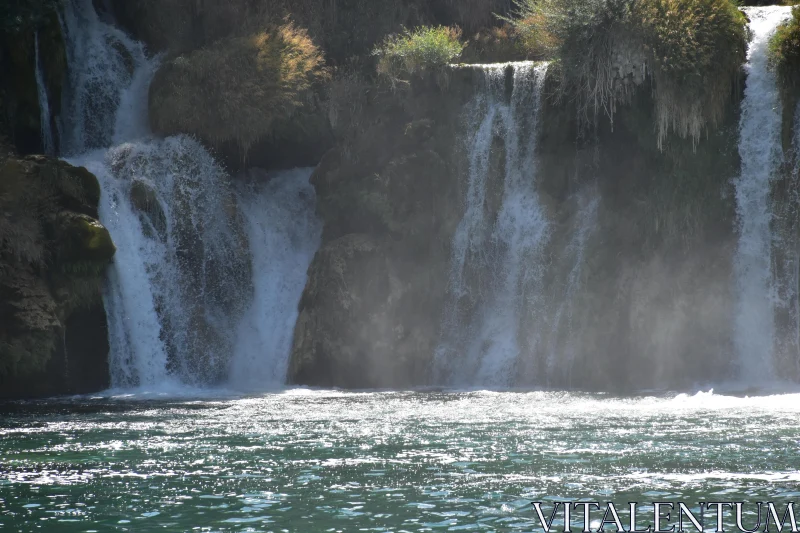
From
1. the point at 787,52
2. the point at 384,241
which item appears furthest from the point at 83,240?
the point at 787,52

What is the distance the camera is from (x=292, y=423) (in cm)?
1727

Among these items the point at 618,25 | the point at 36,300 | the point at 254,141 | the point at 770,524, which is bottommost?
the point at 770,524

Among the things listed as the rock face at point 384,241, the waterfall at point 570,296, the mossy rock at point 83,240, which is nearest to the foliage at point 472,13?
the rock face at point 384,241

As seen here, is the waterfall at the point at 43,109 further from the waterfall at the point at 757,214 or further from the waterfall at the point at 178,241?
the waterfall at the point at 757,214

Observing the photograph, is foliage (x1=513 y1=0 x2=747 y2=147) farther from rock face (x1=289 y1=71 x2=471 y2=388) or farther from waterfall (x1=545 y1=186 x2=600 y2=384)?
rock face (x1=289 y1=71 x2=471 y2=388)

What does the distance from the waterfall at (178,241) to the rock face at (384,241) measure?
4.35ft

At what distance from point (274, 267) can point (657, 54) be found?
11033 millimetres

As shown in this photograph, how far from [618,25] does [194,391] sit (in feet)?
42.1

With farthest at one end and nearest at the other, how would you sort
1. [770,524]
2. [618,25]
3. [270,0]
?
1. [270,0]
2. [618,25]
3. [770,524]

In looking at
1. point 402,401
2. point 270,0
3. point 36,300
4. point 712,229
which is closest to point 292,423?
point 402,401

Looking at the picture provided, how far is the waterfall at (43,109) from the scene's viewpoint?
93.4 feet

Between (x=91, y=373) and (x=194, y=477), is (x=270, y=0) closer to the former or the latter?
(x=91, y=373)

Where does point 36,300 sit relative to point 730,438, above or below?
above

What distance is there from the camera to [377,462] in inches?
516
